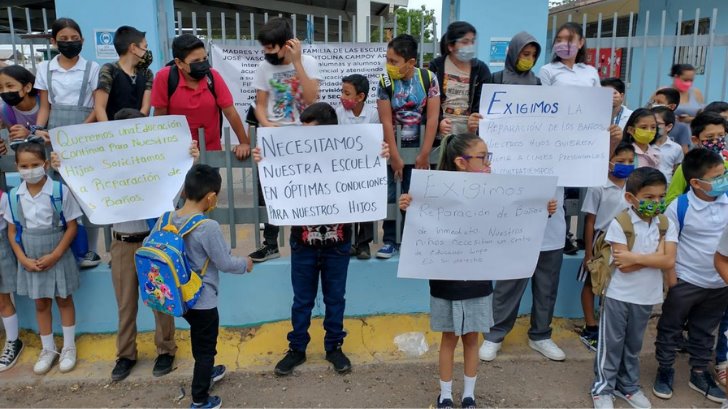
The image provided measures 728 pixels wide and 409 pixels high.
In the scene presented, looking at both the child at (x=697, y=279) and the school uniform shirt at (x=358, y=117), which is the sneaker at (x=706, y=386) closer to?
the child at (x=697, y=279)

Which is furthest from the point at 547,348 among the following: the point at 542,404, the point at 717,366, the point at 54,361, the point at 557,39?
the point at 54,361

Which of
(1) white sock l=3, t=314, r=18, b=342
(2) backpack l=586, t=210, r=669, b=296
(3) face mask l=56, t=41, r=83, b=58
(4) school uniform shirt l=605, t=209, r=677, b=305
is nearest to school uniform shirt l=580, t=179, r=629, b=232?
(2) backpack l=586, t=210, r=669, b=296

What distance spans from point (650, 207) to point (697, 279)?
620 mm

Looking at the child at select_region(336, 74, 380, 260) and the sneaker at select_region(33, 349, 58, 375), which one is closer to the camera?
the sneaker at select_region(33, 349, 58, 375)

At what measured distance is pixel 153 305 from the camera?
9.57 ft

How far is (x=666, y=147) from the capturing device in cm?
402

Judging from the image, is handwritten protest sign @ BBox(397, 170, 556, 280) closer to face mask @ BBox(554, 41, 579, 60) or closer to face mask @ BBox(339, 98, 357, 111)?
face mask @ BBox(339, 98, 357, 111)

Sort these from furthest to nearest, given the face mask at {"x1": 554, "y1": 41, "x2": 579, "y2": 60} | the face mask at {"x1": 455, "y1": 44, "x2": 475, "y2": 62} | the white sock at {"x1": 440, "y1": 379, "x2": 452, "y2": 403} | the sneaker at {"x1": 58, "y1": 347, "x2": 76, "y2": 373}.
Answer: the face mask at {"x1": 554, "y1": 41, "x2": 579, "y2": 60} < the face mask at {"x1": 455, "y1": 44, "x2": 475, "y2": 62} < the sneaker at {"x1": 58, "y1": 347, "x2": 76, "y2": 373} < the white sock at {"x1": 440, "y1": 379, "x2": 452, "y2": 403}

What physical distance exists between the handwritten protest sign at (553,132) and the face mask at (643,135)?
265 mm

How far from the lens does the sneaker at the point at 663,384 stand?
3.40 m

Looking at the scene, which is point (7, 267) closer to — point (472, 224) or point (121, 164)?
point (121, 164)

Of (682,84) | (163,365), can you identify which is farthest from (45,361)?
(682,84)

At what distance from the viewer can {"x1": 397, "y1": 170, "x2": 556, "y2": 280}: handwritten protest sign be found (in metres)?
2.97

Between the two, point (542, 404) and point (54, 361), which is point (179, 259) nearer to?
point (54, 361)
